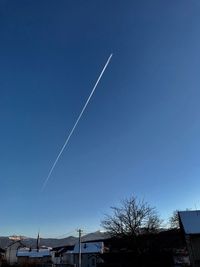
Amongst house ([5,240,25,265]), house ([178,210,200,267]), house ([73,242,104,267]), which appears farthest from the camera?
house ([5,240,25,265])

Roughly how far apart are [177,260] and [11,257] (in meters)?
62.4

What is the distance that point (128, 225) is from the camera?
38469 mm

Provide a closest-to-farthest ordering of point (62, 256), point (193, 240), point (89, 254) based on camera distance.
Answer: point (193, 240) < point (89, 254) < point (62, 256)

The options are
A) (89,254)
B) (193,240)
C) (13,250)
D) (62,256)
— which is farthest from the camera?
(13,250)

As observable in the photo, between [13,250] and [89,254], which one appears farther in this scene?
[13,250]

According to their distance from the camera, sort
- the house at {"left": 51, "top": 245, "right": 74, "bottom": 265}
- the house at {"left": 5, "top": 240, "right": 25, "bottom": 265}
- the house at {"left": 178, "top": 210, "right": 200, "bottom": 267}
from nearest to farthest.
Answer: the house at {"left": 178, "top": 210, "right": 200, "bottom": 267}, the house at {"left": 51, "top": 245, "right": 74, "bottom": 265}, the house at {"left": 5, "top": 240, "right": 25, "bottom": 265}

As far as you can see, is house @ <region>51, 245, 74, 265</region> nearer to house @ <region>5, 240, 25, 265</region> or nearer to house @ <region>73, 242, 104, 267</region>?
house @ <region>73, 242, 104, 267</region>

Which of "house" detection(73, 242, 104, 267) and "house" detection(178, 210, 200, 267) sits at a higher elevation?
"house" detection(73, 242, 104, 267)

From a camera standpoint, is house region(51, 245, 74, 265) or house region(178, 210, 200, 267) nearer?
house region(178, 210, 200, 267)

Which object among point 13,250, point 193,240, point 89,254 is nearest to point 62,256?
point 89,254

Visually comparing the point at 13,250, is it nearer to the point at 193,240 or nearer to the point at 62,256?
the point at 62,256

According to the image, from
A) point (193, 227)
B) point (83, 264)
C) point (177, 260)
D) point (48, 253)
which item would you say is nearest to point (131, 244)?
point (193, 227)

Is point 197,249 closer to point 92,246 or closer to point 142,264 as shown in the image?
point 142,264

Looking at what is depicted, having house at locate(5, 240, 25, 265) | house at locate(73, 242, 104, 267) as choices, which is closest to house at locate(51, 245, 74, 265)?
house at locate(73, 242, 104, 267)
